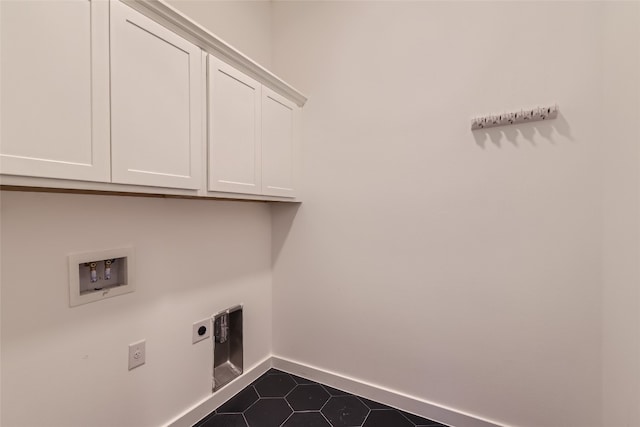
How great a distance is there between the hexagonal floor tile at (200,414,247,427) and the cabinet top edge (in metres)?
1.84

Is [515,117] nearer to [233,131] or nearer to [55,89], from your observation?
[233,131]

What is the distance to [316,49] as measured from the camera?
1.84 m

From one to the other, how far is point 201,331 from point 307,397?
76 centimetres

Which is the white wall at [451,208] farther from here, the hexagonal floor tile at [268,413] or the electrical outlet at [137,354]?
the electrical outlet at [137,354]

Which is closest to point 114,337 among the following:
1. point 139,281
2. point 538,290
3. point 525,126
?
point 139,281

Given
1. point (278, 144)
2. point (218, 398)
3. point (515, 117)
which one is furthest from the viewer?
point (278, 144)

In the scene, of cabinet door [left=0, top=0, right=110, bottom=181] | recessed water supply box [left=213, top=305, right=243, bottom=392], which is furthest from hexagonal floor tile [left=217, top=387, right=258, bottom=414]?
cabinet door [left=0, top=0, right=110, bottom=181]

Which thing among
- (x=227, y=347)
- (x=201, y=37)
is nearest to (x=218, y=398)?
(x=227, y=347)

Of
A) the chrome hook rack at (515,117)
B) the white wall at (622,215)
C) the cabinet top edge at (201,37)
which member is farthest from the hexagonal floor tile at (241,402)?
the chrome hook rack at (515,117)

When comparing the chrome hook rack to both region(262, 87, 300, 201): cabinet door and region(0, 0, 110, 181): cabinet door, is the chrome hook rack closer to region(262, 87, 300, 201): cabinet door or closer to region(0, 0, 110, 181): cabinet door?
region(262, 87, 300, 201): cabinet door

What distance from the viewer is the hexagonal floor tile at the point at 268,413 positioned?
146cm

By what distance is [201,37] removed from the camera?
1175 millimetres

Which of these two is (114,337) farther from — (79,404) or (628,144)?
(628,144)

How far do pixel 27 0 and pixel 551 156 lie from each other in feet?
6.34
